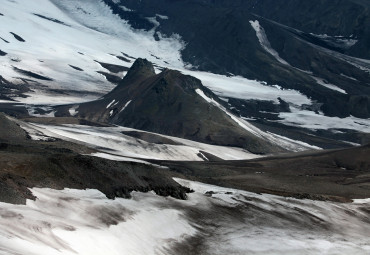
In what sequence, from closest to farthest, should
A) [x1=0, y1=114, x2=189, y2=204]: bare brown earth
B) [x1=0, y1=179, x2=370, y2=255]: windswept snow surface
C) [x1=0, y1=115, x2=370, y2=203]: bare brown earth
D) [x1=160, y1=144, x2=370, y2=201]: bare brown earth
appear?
[x1=0, y1=179, x2=370, y2=255]: windswept snow surface
[x1=0, y1=114, x2=189, y2=204]: bare brown earth
[x1=0, y1=115, x2=370, y2=203]: bare brown earth
[x1=160, y1=144, x2=370, y2=201]: bare brown earth

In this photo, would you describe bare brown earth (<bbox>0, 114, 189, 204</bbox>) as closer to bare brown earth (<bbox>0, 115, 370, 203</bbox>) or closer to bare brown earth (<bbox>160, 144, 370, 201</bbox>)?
bare brown earth (<bbox>0, 115, 370, 203</bbox>)

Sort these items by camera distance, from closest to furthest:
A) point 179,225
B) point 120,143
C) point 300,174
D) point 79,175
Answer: point 179,225
point 79,175
point 300,174
point 120,143

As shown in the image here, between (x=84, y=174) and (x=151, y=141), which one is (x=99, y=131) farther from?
(x=84, y=174)

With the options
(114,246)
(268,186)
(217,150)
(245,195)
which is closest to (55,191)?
(114,246)

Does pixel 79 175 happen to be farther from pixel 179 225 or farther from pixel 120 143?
pixel 120 143

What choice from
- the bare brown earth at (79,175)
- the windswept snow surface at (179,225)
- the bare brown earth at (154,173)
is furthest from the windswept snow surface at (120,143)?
the bare brown earth at (79,175)

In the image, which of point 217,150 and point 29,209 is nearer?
point 29,209

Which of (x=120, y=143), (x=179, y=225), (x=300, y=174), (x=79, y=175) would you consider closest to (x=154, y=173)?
(x=79, y=175)

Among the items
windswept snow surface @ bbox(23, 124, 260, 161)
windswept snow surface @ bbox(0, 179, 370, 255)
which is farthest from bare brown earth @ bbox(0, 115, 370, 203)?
windswept snow surface @ bbox(23, 124, 260, 161)

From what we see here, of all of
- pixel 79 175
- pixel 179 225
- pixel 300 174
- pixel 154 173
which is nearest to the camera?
pixel 179 225
